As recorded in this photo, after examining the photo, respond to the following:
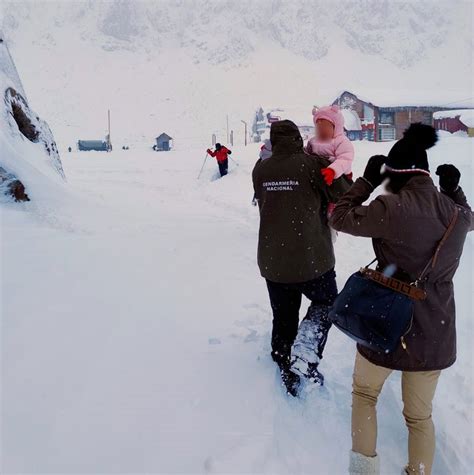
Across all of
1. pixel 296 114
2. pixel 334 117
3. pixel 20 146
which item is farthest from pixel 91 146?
pixel 334 117

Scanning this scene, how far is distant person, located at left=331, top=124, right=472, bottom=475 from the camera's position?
2.08 metres

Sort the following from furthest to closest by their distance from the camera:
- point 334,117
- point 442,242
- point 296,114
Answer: point 296,114 → point 334,117 → point 442,242

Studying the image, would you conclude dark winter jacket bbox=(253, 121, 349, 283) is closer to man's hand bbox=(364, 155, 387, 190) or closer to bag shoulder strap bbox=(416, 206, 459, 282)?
man's hand bbox=(364, 155, 387, 190)

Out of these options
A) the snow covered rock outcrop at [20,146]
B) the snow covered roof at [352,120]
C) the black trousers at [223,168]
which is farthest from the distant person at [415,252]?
the snow covered roof at [352,120]

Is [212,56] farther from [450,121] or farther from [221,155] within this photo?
[221,155]

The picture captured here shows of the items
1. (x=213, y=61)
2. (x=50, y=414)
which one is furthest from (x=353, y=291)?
(x=213, y=61)

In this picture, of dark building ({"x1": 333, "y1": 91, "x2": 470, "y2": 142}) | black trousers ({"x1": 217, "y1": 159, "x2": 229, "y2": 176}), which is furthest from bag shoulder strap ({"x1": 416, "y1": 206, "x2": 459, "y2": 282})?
dark building ({"x1": 333, "y1": 91, "x2": 470, "y2": 142})

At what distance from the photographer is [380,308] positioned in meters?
2.13

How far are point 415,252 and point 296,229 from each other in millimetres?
912

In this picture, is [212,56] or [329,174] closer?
[329,174]

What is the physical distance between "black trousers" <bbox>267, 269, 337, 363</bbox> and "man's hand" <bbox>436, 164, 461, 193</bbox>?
106 cm

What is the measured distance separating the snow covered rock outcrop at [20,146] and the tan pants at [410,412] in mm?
5877

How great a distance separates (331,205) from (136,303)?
2.08 m

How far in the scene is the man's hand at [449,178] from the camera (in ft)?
7.10
